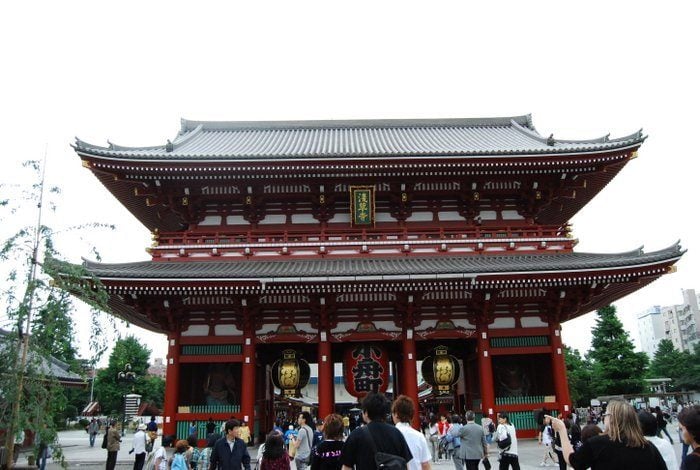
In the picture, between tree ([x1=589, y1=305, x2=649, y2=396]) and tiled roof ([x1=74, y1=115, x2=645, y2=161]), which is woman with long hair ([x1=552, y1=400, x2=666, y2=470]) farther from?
tree ([x1=589, y1=305, x2=649, y2=396])

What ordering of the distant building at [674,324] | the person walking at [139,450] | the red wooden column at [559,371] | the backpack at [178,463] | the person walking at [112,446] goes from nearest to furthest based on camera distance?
1. the backpack at [178,463]
2. the person walking at [139,450]
3. the person walking at [112,446]
4. the red wooden column at [559,371]
5. the distant building at [674,324]

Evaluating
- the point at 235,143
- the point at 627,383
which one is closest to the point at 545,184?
the point at 235,143

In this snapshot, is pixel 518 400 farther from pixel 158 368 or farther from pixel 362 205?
pixel 158 368

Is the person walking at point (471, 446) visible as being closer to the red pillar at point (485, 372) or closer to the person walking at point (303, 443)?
the person walking at point (303, 443)

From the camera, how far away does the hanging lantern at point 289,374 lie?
18500 mm

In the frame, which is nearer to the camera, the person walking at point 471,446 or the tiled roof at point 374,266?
the person walking at point 471,446

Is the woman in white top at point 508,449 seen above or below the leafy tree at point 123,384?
below

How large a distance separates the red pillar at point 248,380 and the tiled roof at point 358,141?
641cm

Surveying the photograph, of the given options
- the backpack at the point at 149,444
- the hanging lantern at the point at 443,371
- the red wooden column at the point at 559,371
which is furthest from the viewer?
the hanging lantern at the point at 443,371

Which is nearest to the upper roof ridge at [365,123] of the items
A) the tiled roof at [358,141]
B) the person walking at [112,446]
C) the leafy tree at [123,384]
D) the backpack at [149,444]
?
the tiled roof at [358,141]

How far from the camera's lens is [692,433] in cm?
448

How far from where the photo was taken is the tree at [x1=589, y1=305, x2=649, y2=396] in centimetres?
4269

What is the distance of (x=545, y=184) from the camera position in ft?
65.7

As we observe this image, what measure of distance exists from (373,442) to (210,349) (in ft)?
47.5
